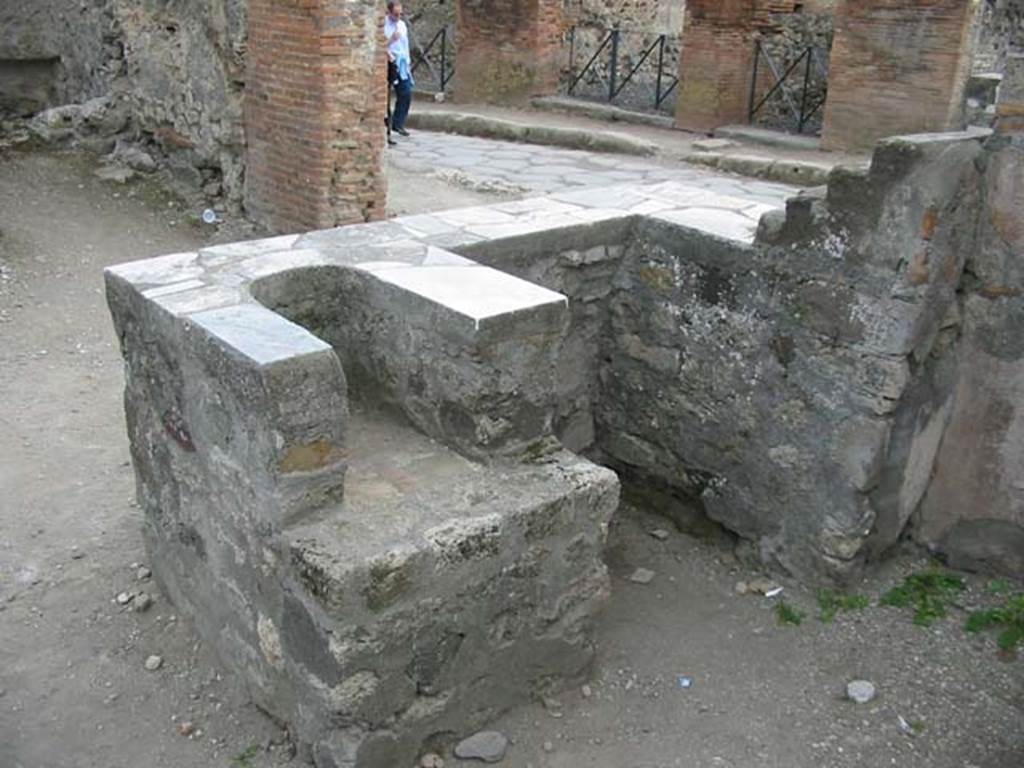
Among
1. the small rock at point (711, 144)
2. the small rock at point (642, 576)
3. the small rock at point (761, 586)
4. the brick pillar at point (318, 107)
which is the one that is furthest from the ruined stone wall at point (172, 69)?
the small rock at point (761, 586)

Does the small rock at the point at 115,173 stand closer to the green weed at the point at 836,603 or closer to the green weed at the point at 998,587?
the green weed at the point at 836,603

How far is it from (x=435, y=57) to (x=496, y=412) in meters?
15.0

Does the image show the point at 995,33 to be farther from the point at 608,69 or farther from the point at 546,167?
the point at 546,167

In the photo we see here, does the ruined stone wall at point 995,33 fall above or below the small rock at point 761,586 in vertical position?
above

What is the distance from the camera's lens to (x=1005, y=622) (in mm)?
4293

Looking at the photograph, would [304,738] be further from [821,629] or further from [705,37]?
[705,37]

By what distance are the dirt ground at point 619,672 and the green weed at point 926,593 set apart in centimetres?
5

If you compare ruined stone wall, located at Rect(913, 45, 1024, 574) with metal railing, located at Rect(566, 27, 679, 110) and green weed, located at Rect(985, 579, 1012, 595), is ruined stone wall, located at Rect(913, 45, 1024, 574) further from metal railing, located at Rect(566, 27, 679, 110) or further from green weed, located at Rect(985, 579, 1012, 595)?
metal railing, located at Rect(566, 27, 679, 110)

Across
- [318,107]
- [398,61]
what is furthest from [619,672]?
[398,61]

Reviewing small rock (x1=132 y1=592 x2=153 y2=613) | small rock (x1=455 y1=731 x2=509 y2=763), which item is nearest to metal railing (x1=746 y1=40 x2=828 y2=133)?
small rock (x1=132 y1=592 x2=153 y2=613)

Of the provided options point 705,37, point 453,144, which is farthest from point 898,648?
point 705,37

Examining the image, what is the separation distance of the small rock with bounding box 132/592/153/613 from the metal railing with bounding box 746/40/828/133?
1027 centimetres

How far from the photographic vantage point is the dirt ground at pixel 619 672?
367cm

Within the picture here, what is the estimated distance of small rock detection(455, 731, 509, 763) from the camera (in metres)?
3.54
